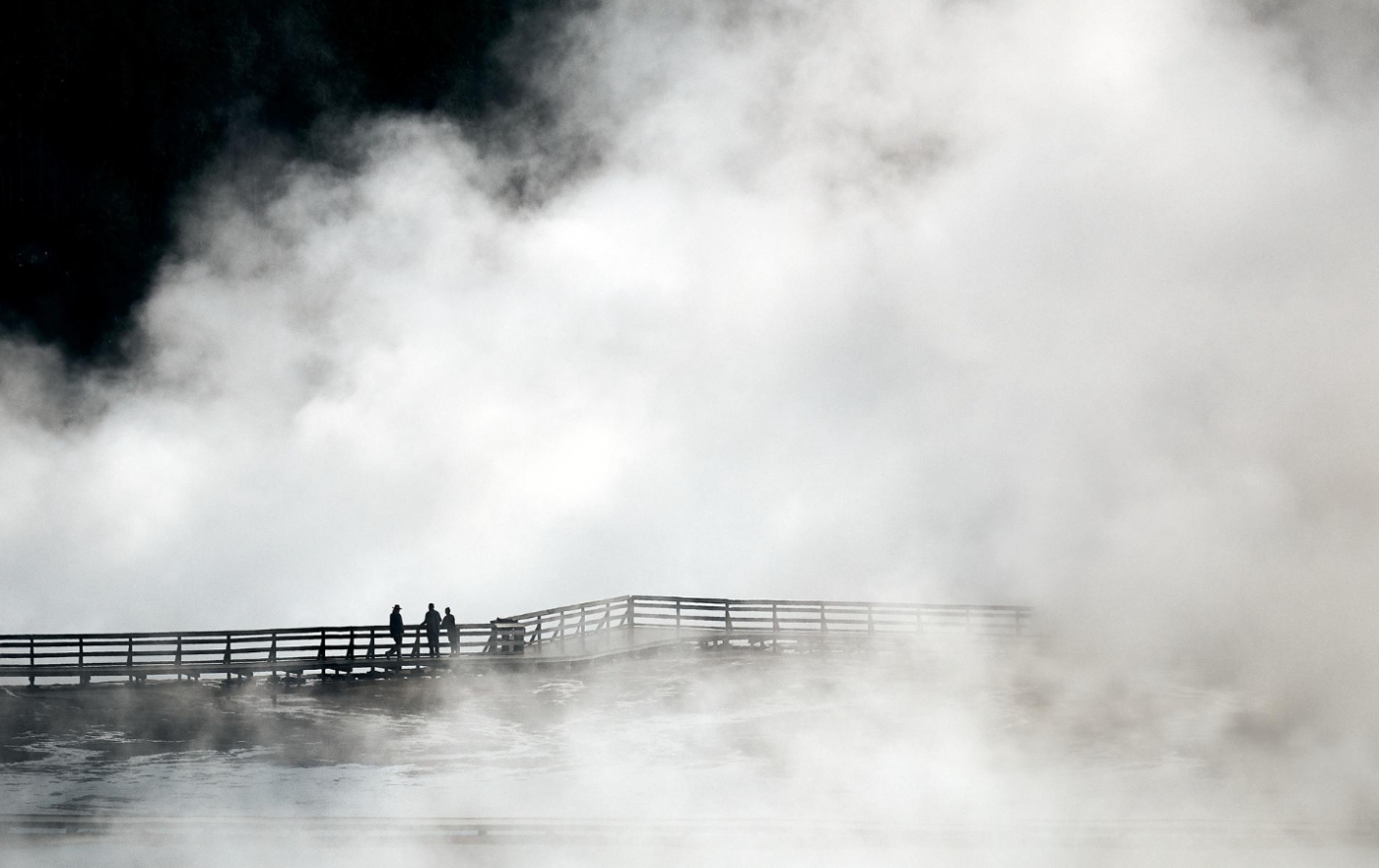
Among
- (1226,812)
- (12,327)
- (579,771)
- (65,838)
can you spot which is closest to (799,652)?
(579,771)

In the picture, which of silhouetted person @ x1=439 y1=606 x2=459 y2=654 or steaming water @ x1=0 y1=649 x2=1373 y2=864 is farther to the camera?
silhouetted person @ x1=439 y1=606 x2=459 y2=654

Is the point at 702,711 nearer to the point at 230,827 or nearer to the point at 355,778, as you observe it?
the point at 355,778

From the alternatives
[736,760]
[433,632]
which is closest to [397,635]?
[433,632]

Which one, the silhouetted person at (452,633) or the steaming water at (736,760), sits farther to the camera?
the silhouetted person at (452,633)

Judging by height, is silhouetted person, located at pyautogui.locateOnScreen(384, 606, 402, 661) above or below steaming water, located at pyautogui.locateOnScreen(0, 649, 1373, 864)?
above

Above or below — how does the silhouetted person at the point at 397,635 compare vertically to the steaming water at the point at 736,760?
above

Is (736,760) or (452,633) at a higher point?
(452,633)

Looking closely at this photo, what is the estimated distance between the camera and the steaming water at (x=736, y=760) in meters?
11.0

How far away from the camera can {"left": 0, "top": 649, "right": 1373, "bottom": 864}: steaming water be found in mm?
11016

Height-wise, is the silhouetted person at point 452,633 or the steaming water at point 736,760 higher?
the silhouetted person at point 452,633

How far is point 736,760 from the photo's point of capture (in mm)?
13914

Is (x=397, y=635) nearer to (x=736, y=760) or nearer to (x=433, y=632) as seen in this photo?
(x=433, y=632)

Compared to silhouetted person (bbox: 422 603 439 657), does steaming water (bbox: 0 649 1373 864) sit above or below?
below

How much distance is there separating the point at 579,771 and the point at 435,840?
3.11 metres
